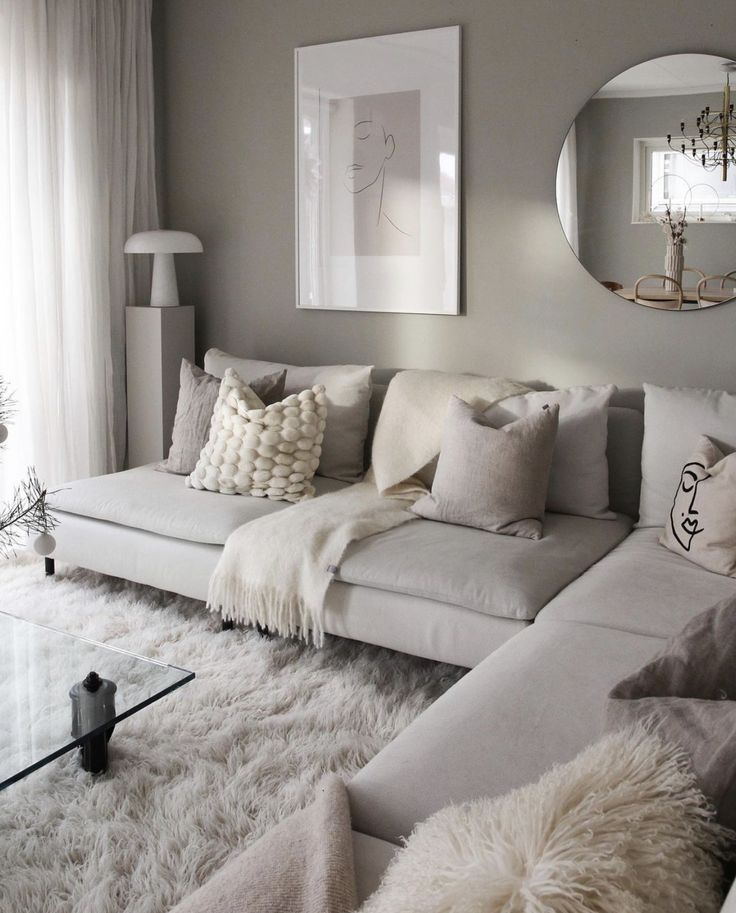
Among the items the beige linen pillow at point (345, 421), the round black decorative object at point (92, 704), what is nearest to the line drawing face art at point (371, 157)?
the beige linen pillow at point (345, 421)

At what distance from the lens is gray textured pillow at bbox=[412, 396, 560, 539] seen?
116 inches

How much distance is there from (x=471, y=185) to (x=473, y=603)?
1810 millimetres

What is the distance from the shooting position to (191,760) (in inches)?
93.5

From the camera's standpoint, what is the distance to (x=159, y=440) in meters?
4.30

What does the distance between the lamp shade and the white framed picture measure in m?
0.48

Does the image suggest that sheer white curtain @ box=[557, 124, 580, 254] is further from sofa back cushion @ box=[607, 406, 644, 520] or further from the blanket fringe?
the blanket fringe

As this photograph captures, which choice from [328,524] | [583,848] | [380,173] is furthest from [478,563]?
[380,173]

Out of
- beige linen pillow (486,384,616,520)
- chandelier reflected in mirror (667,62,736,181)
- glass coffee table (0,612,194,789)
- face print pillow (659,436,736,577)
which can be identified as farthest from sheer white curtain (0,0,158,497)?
face print pillow (659,436,736,577)

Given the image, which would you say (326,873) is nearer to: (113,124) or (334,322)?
(334,322)

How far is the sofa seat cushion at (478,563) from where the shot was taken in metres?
2.55

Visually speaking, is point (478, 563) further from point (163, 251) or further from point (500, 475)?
point (163, 251)

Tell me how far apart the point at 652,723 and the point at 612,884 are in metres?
0.31

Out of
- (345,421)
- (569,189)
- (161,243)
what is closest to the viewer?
(569,189)

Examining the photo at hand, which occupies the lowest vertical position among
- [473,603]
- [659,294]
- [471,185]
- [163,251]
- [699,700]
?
[473,603]
